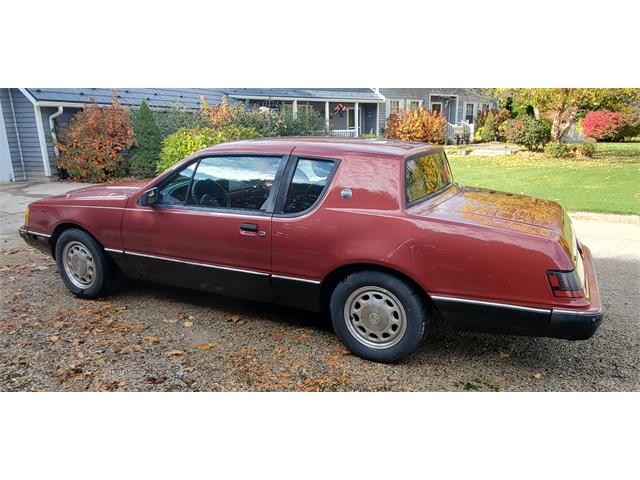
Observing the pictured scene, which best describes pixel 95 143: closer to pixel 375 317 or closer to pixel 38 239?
pixel 38 239

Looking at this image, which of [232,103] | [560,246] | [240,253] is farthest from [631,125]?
[232,103]

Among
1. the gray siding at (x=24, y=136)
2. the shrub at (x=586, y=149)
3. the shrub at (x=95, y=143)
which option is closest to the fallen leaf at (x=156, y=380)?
the gray siding at (x=24, y=136)

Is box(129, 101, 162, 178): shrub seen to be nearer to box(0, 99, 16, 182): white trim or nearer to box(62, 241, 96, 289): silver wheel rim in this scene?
box(0, 99, 16, 182): white trim

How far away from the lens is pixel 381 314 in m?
3.01

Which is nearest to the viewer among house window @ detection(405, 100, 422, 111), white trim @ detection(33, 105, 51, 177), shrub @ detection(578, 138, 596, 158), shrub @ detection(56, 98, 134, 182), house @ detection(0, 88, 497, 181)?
house @ detection(0, 88, 497, 181)

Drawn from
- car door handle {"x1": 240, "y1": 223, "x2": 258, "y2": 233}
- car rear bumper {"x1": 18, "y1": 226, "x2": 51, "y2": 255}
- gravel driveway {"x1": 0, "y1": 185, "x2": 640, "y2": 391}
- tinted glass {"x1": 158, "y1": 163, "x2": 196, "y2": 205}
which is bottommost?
gravel driveway {"x1": 0, "y1": 185, "x2": 640, "y2": 391}

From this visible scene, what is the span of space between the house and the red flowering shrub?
1.34 metres

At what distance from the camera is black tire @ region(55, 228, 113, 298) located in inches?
161

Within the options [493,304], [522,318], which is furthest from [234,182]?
[522,318]

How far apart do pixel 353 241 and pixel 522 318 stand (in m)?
1.14

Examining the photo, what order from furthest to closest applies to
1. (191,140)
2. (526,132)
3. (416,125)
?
1. (526,132)
2. (416,125)
3. (191,140)

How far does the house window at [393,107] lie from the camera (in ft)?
20.4

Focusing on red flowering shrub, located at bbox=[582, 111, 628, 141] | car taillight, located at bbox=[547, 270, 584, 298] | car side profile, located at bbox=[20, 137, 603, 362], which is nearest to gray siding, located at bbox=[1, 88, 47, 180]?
car side profile, located at bbox=[20, 137, 603, 362]
